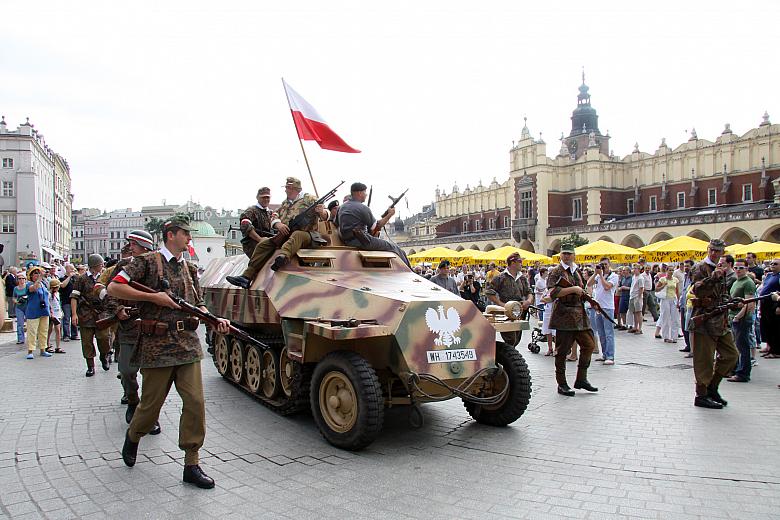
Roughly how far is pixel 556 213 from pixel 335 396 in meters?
60.2

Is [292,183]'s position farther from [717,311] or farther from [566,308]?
[717,311]

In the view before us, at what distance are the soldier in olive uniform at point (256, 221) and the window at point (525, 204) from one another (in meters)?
57.5

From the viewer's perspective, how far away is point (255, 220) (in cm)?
881

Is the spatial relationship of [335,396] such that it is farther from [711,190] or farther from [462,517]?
[711,190]

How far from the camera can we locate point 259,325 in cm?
802

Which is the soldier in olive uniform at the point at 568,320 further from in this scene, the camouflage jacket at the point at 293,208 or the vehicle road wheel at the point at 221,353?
the vehicle road wheel at the point at 221,353

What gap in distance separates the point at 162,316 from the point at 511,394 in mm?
3551

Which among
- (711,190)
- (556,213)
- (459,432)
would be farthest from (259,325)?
(556,213)

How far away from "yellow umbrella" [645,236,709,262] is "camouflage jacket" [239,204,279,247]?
17.9 meters

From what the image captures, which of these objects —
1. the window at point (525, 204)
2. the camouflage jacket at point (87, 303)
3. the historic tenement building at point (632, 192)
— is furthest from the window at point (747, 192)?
the camouflage jacket at point (87, 303)

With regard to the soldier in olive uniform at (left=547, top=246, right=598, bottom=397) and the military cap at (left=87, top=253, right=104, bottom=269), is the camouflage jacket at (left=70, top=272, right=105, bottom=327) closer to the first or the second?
the military cap at (left=87, top=253, right=104, bottom=269)

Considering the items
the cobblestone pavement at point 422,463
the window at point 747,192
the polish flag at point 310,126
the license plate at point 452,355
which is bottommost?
the cobblestone pavement at point 422,463

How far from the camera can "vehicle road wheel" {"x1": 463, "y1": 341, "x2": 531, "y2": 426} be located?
6363 mm

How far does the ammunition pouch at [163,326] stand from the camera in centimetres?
488
